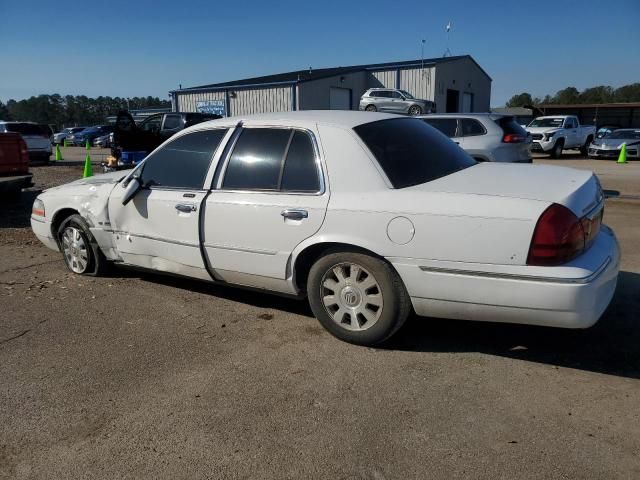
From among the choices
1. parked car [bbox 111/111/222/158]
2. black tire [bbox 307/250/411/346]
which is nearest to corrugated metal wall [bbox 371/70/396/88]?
parked car [bbox 111/111/222/158]

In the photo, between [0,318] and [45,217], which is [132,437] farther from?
[45,217]

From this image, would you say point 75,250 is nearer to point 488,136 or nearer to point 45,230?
point 45,230

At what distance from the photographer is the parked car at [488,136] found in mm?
9805

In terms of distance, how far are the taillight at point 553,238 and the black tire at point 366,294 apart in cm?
86

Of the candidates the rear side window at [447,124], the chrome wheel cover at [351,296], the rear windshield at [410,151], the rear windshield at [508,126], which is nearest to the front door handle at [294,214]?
the chrome wheel cover at [351,296]

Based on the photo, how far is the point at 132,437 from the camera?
2.71 meters

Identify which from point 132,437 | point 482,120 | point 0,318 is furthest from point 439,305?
point 482,120

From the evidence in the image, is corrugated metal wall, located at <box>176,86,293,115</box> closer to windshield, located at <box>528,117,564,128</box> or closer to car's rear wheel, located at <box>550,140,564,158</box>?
windshield, located at <box>528,117,564,128</box>

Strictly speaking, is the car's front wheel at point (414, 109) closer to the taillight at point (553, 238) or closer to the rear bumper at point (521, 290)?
the rear bumper at point (521, 290)

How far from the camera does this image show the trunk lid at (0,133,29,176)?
8641mm

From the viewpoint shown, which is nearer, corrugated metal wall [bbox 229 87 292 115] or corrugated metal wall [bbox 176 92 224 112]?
corrugated metal wall [bbox 229 87 292 115]

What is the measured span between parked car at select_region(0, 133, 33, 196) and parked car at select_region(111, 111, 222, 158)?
499cm

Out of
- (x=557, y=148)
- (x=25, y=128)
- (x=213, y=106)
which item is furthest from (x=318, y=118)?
(x=213, y=106)

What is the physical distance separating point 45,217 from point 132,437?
3.62 meters
